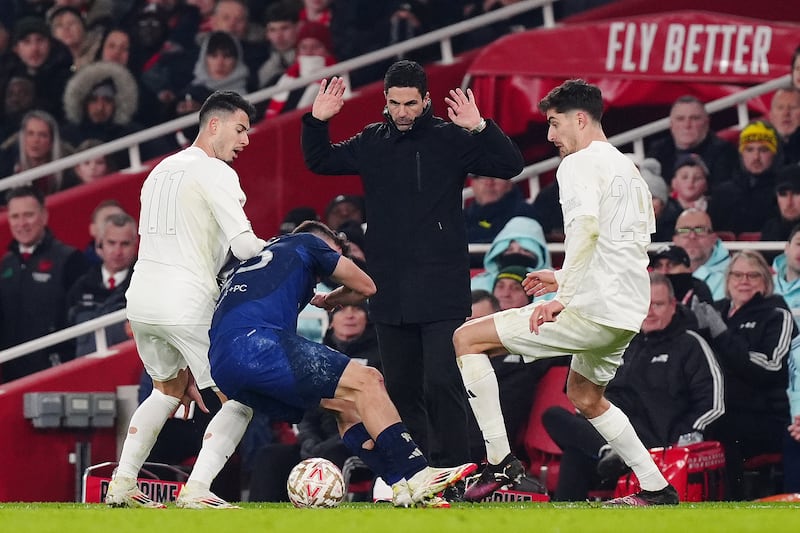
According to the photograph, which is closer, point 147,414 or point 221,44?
point 147,414

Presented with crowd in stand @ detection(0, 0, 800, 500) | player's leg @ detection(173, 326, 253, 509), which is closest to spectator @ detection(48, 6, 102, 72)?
crowd in stand @ detection(0, 0, 800, 500)

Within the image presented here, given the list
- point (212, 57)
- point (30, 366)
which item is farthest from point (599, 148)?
point (212, 57)

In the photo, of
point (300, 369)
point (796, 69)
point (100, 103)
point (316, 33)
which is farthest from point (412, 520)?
point (100, 103)

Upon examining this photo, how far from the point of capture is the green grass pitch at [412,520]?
774 centimetres

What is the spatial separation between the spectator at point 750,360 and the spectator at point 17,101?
771 centimetres

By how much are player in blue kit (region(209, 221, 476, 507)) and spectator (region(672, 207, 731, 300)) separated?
161 inches

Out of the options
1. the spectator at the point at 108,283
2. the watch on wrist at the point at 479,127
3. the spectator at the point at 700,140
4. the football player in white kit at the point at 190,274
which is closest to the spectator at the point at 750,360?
the spectator at the point at 700,140

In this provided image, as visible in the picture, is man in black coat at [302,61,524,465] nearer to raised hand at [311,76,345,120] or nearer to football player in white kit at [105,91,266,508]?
raised hand at [311,76,345,120]

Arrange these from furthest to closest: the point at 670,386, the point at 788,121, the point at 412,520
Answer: the point at 788,121
the point at 670,386
the point at 412,520

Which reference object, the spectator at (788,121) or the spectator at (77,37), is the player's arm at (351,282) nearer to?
the spectator at (788,121)

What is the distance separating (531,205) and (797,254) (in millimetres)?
2435

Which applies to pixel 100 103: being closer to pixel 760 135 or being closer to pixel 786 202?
pixel 760 135

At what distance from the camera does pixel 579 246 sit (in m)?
8.90

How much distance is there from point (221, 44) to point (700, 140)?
4769 millimetres
